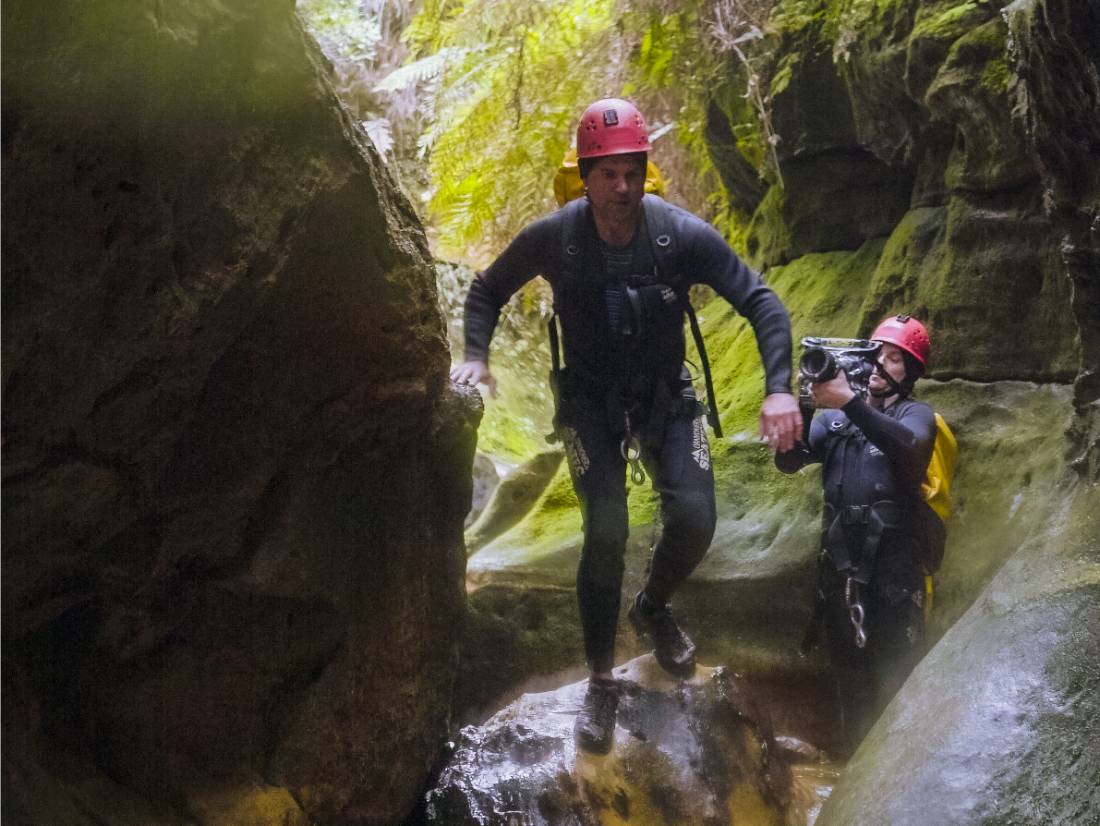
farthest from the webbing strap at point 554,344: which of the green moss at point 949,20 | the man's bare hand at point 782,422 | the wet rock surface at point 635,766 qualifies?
the green moss at point 949,20

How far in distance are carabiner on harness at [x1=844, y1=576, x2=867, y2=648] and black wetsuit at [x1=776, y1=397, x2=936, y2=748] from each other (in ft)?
0.04

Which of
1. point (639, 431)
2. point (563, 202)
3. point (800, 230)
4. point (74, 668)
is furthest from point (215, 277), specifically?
point (800, 230)

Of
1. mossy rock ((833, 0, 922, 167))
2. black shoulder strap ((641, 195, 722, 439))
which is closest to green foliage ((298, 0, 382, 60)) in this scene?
mossy rock ((833, 0, 922, 167))

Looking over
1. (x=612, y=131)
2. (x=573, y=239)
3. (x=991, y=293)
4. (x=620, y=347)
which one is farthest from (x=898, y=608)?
(x=612, y=131)

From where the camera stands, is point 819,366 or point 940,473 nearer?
point 819,366

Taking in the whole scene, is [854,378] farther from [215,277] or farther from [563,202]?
[215,277]

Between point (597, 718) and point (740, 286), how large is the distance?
1.88 m

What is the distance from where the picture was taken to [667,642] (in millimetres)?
4660

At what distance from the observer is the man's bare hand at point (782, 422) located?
4016 millimetres

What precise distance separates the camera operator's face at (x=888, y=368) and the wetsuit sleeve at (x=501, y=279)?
170cm

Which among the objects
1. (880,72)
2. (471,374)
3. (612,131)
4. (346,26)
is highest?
(346,26)

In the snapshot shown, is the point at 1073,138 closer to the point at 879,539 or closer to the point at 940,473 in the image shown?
the point at 940,473

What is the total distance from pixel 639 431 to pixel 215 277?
2.05 meters

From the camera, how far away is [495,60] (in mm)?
7859
